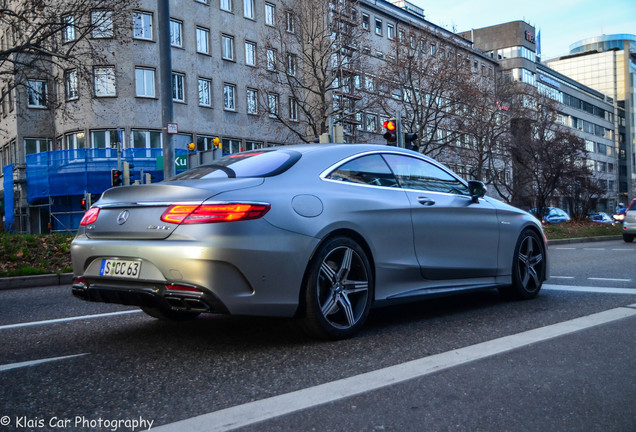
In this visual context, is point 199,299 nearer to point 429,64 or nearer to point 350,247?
point 350,247

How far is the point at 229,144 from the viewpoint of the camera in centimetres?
3884

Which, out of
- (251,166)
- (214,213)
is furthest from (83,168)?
(214,213)

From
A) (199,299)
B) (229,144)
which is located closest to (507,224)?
(199,299)

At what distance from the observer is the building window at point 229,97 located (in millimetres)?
38781

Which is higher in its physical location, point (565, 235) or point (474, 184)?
point (474, 184)

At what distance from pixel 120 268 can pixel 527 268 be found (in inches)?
164

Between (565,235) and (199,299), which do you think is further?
(565,235)

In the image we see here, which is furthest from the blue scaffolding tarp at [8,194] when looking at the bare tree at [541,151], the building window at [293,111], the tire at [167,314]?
the tire at [167,314]

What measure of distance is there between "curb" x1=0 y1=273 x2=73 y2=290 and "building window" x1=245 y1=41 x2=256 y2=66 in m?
31.3

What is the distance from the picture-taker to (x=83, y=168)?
111ft

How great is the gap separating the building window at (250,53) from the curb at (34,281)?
1231 inches

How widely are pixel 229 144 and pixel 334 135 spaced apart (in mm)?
23636

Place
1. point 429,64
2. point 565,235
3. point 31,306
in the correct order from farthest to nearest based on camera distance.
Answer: point 429,64 < point 565,235 < point 31,306

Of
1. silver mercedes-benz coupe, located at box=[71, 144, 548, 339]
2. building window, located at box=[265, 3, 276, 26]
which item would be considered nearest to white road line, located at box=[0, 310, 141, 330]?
silver mercedes-benz coupe, located at box=[71, 144, 548, 339]
